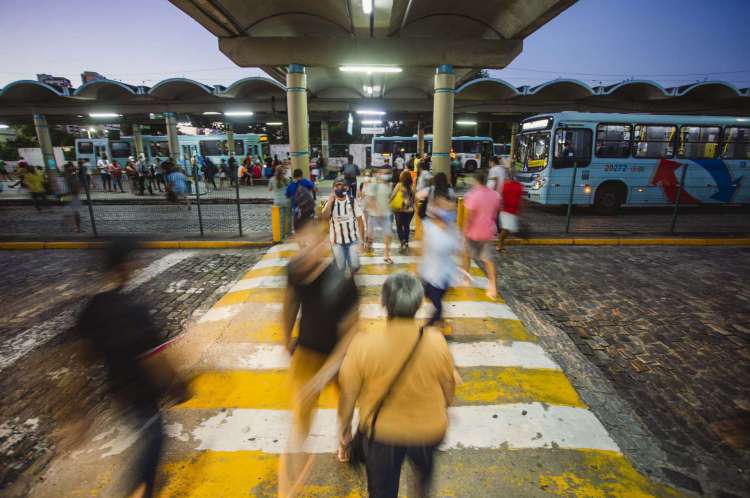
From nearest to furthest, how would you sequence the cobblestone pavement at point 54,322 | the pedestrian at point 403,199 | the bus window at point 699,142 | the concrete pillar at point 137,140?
the cobblestone pavement at point 54,322 < the pedestrian at point 403,199 < the bus window at point 699,142 < the concrete pillar at point 137,140

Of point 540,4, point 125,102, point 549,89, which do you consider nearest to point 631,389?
point 540,4

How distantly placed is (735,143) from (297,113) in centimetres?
1590

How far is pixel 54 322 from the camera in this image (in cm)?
559

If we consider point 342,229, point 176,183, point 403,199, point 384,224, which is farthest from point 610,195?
point 176,183

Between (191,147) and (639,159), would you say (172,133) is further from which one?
(639,159)

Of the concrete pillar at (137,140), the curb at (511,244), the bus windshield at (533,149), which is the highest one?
the concrete pillar at (137,140)

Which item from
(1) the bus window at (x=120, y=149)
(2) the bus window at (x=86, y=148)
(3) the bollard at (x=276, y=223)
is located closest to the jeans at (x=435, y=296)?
(3) the bollard at (x=276, y=223)

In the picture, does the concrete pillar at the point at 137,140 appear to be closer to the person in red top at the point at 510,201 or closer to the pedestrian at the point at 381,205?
the pedestrian at the point at 381,205

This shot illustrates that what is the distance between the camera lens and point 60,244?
31.9ft

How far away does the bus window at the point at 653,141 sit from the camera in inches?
527

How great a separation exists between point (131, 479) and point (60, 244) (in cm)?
995

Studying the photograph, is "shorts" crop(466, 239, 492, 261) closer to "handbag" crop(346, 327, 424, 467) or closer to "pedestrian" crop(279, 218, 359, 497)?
"pedestrian" crop(279, 218, 359, 497)

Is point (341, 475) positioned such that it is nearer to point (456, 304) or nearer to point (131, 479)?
point (131, 479)

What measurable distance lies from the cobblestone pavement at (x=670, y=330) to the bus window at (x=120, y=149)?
35569 millimetres
